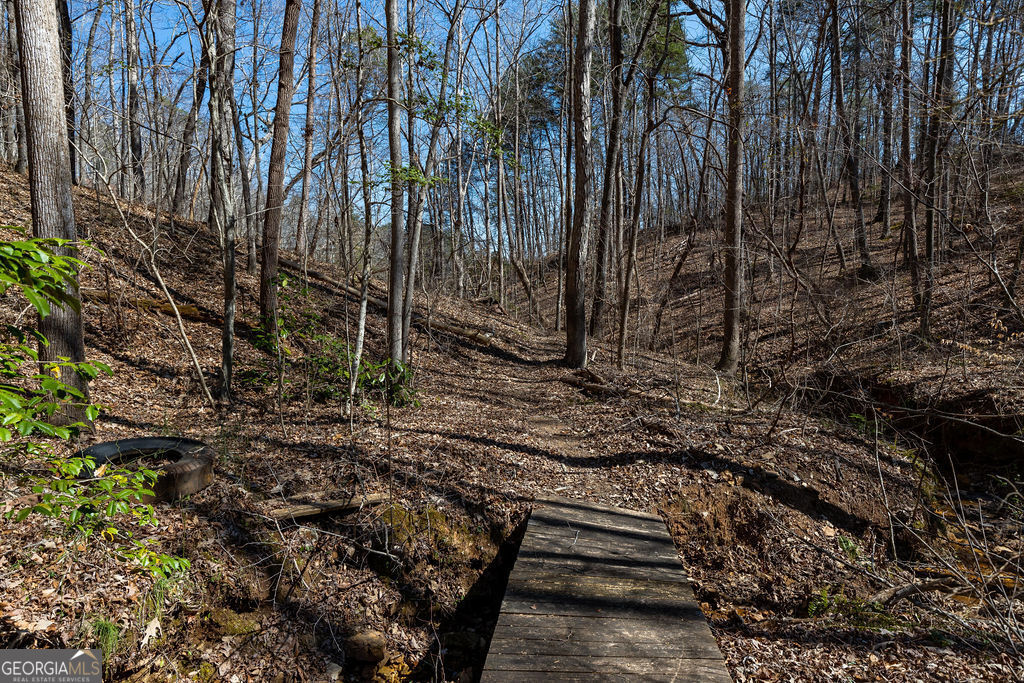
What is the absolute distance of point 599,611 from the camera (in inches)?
150

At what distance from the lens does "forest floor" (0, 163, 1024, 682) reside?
3.72 m

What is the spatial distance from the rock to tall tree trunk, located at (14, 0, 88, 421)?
10.9ft

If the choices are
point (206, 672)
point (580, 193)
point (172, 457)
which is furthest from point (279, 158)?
point (206, 672)

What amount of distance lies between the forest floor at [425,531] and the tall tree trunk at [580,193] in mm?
2752

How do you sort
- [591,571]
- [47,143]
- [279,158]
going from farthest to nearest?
[279,158], [47,143], [591,571]

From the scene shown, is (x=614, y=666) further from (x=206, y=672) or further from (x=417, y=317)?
(x=417, y=317)

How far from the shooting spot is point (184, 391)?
730 centimetres

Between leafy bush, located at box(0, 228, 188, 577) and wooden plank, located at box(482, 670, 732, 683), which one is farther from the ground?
leafy bush, located at box(0, 228, 188, 577)

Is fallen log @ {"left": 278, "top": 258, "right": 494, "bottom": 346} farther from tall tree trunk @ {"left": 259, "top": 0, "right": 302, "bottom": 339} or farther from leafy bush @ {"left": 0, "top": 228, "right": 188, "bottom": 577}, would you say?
leafy bush @ {"left": 0, "top": 228, "right": 188, "bottom": 577}

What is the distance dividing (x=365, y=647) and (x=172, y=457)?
2.41 meters

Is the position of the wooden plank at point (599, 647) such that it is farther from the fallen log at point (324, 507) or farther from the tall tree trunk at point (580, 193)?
the tall tree trunk at point (580, 193)

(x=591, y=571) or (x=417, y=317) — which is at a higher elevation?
(x=417, y=317)

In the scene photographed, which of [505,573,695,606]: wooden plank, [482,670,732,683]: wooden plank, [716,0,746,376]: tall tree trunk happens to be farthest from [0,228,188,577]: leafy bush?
[716,0,746,376]: tall tree trunk

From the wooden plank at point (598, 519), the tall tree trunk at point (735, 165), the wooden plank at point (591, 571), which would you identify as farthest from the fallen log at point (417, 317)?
the wooden plank at point (591, 571)
